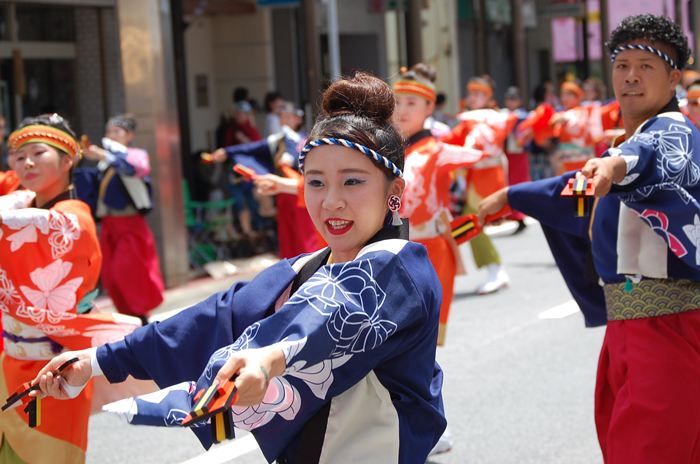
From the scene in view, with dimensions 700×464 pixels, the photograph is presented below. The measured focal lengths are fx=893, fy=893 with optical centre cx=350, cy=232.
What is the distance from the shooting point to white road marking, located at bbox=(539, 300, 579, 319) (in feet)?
23.4

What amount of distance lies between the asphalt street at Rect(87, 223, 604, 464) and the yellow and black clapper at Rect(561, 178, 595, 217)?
6.91 ft

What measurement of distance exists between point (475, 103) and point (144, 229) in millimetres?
4351

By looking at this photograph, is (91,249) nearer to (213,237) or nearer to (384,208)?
(384,208)

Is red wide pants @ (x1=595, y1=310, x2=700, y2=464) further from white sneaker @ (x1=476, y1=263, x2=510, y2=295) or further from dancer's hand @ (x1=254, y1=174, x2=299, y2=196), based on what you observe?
white sneaker @ (x1=476, y1=263, x2=510, y2=295)

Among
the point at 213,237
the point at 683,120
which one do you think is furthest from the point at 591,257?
the point at 213,237

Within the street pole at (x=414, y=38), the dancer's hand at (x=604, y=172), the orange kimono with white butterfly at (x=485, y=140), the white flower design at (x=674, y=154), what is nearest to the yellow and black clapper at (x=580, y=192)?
the dancer's hand at (x=604, y=172)

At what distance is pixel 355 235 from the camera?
2.12 m

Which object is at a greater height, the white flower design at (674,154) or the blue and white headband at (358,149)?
the blue and white headband at (358,149)

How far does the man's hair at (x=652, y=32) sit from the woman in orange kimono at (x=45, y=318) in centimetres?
201

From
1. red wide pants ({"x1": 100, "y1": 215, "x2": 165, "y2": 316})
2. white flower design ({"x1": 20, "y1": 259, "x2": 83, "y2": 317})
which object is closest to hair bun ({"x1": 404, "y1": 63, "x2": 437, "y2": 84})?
white flower design ({"x1": 20, "y1": 259, "x2": 83, "y2": 317})

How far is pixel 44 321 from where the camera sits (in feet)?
10.1

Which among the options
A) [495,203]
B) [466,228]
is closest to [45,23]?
[466,228]

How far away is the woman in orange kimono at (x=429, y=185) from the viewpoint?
471cm

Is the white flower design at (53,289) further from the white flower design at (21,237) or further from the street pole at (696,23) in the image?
the street pole at (696,23)
